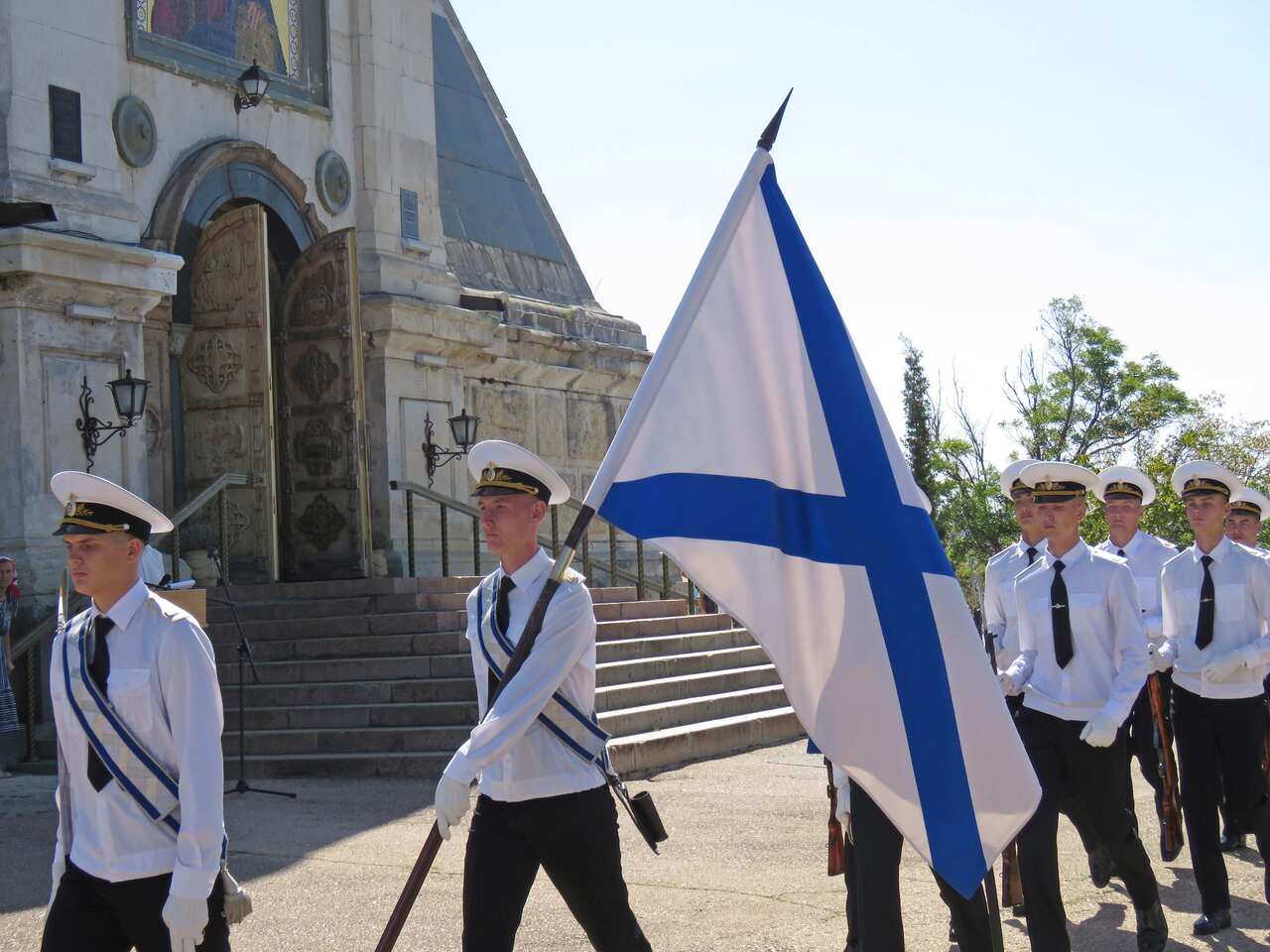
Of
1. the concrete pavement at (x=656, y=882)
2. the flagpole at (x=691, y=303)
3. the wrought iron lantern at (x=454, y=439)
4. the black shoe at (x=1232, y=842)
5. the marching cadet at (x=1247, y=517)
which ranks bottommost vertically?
the black shoe at (x=1232, y=842)

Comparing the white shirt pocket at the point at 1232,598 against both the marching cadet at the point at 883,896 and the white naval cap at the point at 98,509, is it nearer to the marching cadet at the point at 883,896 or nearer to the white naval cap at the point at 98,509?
the marching cadet at the point at 883,896

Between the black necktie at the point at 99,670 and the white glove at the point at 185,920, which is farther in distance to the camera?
the black necktie at the point at 99,670

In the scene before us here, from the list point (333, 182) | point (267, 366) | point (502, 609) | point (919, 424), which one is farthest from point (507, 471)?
point (919, 424)

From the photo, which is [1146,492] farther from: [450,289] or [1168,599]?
[450,289]

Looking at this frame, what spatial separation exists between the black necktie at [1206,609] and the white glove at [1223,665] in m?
0.26

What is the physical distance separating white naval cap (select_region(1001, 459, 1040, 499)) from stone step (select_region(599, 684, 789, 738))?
500cm

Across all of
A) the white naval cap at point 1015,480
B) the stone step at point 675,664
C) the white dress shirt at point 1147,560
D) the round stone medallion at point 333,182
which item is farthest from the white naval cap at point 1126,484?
the round stone medallion at point 333,182

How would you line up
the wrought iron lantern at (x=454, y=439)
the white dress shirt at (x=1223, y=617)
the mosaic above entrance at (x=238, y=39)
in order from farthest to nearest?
the wrought iron lantern at (x=454, y=439), the mosaic above entrance at (x=238, y=39), the white dress shirt at (x=1223, y=617)

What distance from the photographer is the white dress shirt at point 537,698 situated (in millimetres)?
4535

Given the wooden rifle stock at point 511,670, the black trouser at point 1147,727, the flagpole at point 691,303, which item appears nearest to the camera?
the wooden rifle stock at point 511,670

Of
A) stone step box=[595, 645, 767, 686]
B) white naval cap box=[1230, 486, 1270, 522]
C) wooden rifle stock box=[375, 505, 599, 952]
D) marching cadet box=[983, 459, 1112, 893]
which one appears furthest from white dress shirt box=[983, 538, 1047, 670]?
stone step box=[595, 645, 767, 686]

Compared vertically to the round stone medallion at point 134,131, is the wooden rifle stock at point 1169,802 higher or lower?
lower

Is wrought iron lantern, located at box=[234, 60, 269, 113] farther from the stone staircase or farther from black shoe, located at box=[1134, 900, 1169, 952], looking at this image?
black shoe, located at box=[1134, 900, 1169, 952]

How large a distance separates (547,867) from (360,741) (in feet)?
26.0
